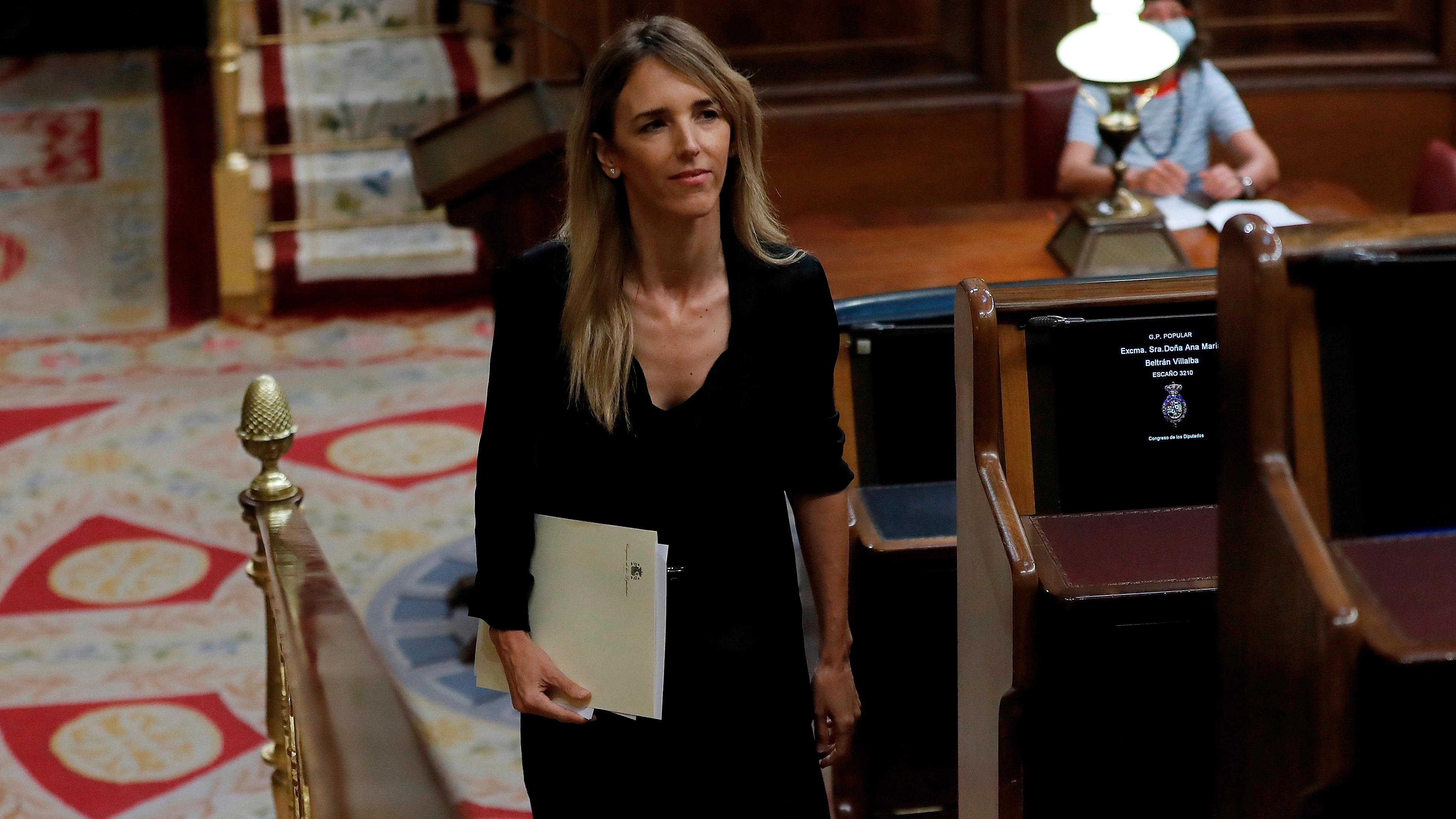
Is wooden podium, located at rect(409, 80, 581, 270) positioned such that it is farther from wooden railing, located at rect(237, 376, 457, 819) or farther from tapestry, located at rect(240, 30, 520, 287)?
tapestry, located at rect(240, 30, 520, 287)

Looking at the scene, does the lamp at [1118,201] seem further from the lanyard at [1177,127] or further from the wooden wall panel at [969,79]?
the wooden wall panel at [969,79]

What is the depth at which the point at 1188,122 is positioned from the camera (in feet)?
15.6

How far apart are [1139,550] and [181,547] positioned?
10.8 ft

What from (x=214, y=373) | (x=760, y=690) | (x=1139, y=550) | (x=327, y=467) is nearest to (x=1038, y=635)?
(x=1139, y=550)

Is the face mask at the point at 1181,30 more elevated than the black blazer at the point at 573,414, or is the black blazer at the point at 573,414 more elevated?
the face mask at the point at 1181,30

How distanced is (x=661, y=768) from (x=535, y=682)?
0.17m

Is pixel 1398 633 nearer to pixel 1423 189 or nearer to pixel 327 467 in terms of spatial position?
pixel 1423 189

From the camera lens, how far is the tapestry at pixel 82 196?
6.07 metres

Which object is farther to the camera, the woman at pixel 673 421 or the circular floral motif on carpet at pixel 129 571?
the circular floral motif on carpet at pixel 129 571

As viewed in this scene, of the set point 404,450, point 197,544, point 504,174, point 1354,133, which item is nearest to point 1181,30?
point 1354,133

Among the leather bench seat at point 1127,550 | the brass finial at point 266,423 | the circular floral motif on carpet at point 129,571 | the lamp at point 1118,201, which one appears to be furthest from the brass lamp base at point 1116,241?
the circular floral motif on carpet at point 129,571

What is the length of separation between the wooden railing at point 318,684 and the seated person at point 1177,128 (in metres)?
2.71

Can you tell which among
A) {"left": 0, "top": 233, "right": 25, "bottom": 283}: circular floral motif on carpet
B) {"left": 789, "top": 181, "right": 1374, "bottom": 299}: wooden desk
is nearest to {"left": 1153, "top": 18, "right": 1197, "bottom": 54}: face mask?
{"left": 789, "top": 181, "right": 1374, "bottom": 299}: wooden desk

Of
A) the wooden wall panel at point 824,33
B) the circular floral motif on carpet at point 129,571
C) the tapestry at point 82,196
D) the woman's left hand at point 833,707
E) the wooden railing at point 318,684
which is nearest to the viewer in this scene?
the wooden railing at point 318,684
